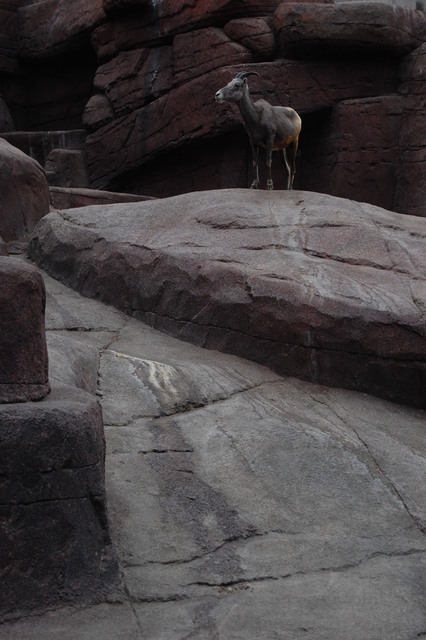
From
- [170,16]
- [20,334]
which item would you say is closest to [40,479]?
[20,334]

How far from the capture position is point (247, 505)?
142 inches

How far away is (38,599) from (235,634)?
2.32ft

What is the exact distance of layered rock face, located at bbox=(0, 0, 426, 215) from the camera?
12320 millimetres

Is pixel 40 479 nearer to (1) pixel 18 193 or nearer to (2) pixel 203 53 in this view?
(1) pixel 18 193

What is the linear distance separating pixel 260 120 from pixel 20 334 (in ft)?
19.5

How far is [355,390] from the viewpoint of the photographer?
206 inches

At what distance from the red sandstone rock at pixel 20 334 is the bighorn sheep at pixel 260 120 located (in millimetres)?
5378

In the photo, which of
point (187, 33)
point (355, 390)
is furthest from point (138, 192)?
point (355, 390)

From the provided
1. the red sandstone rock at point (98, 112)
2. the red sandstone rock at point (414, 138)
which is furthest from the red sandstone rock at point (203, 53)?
the red sandstone rock at point (414, 138)

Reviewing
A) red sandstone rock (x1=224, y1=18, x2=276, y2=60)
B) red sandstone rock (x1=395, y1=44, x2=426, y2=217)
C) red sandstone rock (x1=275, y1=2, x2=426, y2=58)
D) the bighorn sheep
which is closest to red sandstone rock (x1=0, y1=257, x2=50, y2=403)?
the bighorn sheep

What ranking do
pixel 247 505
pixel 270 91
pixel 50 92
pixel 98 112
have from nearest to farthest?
pixel 247 505
pixel 270 91
pixel 98 112
pixel 50 92

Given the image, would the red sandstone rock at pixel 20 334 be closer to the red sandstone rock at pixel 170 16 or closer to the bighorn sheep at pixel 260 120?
the bighorn sheep at pixel 260 120

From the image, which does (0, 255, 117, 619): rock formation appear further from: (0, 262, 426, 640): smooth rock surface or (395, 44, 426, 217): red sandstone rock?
(395, 44, 426, 217): red sandstone rock

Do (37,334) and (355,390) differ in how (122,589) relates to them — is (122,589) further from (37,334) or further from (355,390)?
(355,390)
